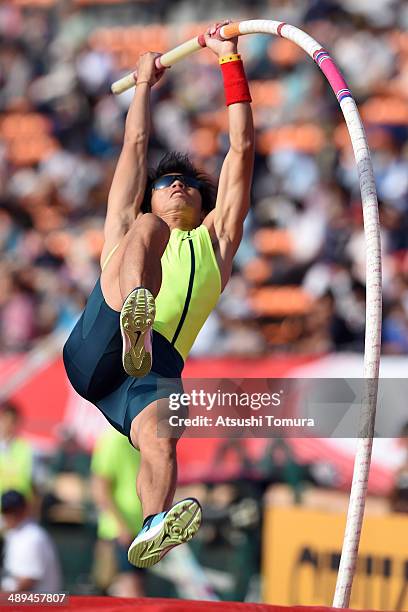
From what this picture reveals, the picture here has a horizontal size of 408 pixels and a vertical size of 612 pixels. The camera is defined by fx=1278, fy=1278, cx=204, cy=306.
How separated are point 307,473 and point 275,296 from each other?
8.65ft

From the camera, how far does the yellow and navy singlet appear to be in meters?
5.38

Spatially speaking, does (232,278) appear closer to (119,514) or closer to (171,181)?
(119,514)

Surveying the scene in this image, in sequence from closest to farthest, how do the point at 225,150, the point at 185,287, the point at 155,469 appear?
the point at 155,469
the point at 185,287
the point at 225,150

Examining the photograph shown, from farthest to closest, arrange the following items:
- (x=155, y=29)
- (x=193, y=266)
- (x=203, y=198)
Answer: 1. (x=155, y=29)
2. (x=203, y=198)
3. (x=193, y=266)

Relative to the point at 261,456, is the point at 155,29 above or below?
above

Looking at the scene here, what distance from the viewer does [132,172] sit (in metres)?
5.60

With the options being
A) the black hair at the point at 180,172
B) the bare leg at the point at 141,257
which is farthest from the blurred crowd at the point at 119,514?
the bare leg at the point at 141,257

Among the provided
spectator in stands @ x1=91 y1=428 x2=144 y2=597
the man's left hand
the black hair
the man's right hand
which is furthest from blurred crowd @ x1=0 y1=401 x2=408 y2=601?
the man's left hand

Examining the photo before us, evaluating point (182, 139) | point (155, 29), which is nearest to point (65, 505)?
point (182, 139)

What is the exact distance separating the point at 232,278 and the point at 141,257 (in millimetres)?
5661

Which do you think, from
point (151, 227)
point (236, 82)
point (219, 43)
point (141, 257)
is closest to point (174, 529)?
point (141, 257)

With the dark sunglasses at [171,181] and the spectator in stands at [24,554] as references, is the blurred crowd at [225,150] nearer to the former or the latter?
the spectator in stands at [24,554]

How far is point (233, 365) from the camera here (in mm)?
8609

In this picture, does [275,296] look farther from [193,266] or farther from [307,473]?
[193,266]
